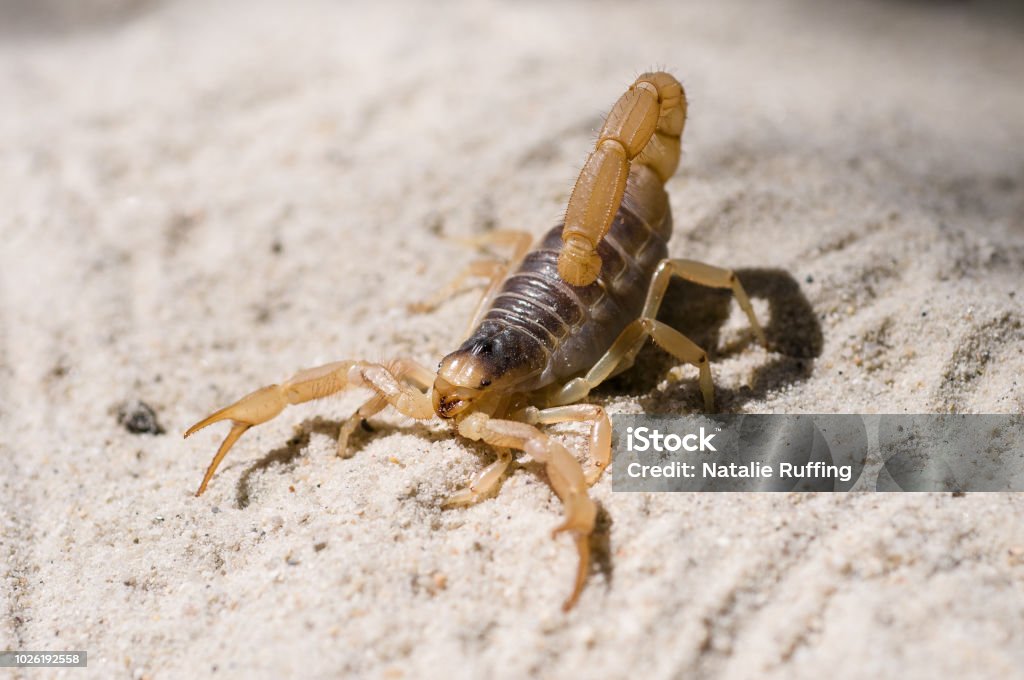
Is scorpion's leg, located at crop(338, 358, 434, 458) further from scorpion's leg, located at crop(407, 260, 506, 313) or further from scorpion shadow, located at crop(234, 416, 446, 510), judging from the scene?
scorpion's leg, located at crop(407, 260, 506, 313)

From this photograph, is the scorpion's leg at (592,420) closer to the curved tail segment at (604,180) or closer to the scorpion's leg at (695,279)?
the curved tail segment at (604,180)

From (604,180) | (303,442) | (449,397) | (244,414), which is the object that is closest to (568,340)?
(449,397)

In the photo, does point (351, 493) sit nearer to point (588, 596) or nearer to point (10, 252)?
point (588, 596)

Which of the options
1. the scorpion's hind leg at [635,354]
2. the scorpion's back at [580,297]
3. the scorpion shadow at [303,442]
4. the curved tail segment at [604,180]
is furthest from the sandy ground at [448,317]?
the curved tail segment at [604,180]

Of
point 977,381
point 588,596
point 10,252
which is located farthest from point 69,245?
point 977,381

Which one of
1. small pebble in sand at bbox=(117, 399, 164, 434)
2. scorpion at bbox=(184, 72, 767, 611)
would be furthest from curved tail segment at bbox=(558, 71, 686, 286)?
small pebble in sand at bbox=(117, 399, 164, 434)

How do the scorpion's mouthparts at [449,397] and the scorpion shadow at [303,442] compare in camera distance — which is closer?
the scorpion's mouthparts at [449,397]
